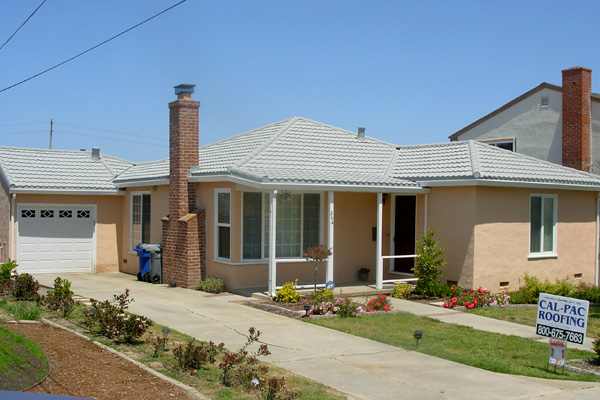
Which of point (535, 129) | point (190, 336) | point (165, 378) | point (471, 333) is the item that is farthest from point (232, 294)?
point (535, 129)

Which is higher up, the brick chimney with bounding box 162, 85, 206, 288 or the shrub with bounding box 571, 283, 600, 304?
the brick chimney with bounding box 162, 85, 206, 288

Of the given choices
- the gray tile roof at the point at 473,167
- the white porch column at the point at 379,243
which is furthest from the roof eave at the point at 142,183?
the gray tile roof at the point at 473,167

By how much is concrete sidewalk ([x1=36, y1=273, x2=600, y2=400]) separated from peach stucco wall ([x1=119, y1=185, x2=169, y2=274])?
4852mm

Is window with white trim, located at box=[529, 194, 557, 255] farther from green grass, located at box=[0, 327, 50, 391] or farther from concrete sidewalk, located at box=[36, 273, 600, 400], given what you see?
green grass, located at box=[0, 327, 50, 391]

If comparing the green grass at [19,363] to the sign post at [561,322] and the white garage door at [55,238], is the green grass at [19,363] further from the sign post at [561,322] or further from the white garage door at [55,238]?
the white garage door at [55,238]

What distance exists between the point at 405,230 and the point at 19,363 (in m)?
11.7

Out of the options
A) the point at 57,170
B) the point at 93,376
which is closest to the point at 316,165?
the point at 57,170

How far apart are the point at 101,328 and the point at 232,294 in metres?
5.64

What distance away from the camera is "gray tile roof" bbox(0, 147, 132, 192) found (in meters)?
19.7

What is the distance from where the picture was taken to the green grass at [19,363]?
709 cm

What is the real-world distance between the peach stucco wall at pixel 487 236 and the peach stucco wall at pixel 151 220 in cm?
778

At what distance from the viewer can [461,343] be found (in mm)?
10562

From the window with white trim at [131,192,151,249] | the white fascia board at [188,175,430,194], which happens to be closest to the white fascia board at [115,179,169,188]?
the window with white trim at [131,192,151,249]

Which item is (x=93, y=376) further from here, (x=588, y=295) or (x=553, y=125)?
(x=553, y=125)
